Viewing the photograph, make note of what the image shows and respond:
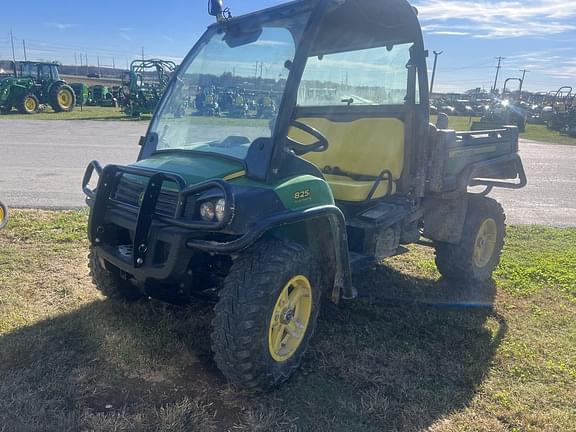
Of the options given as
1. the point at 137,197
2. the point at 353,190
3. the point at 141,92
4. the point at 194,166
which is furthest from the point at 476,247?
the point at 141,92

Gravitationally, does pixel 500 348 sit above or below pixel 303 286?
below

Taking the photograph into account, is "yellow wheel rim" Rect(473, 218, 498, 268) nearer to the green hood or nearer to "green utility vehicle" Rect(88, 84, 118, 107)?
the green hood

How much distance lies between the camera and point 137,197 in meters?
3.03

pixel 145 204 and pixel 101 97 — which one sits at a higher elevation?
pixel 145 204

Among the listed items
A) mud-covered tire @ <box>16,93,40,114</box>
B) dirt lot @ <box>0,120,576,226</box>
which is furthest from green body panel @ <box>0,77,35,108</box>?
dirt lot @ <box>0,120,576,226</box>

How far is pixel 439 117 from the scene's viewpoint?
15.0ft

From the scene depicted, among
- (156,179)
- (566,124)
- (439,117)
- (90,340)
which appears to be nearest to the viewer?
(156,179)

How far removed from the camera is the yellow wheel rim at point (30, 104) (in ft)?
75.9

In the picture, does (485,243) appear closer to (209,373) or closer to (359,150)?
(359,150)

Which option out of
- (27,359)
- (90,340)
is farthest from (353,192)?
(27,359)

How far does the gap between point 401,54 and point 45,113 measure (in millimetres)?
23813

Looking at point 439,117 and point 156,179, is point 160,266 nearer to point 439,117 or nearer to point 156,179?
point 156,179

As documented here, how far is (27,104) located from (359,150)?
22.9 metres

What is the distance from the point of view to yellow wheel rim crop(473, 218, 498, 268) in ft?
16.2
